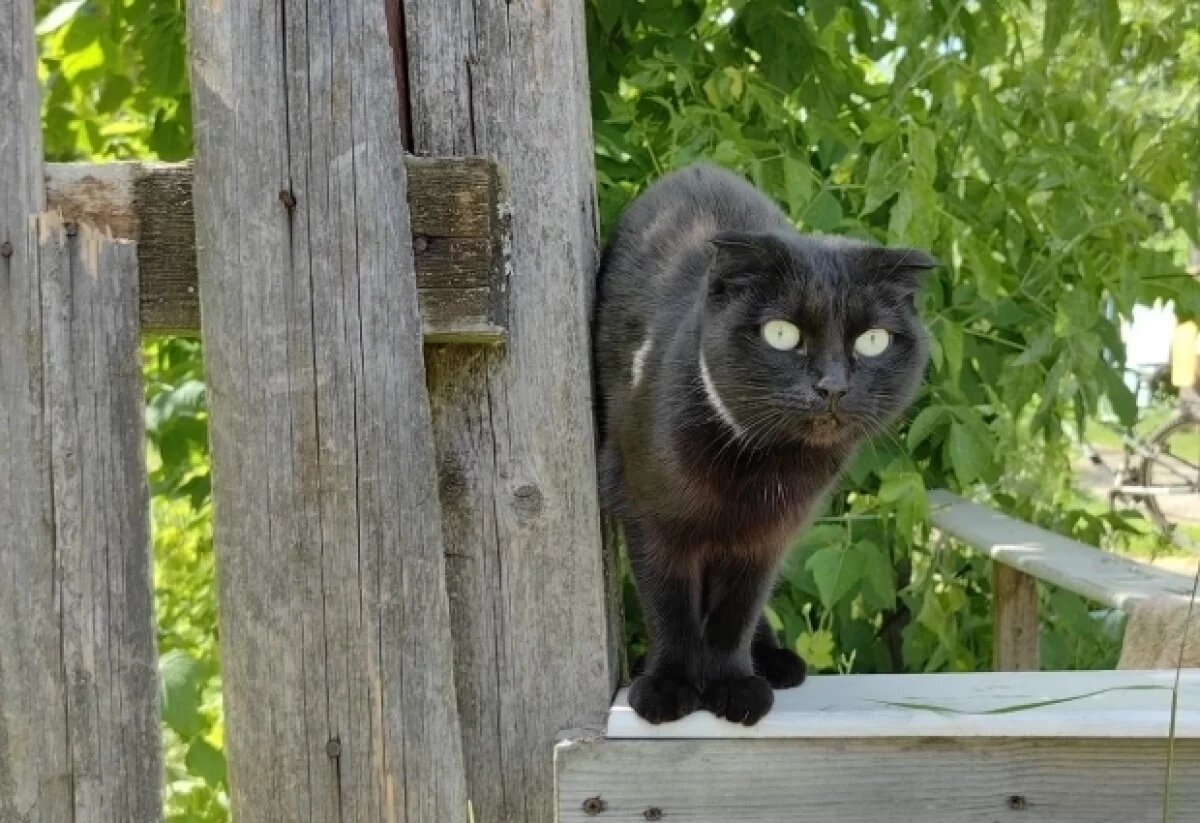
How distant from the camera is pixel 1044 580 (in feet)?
11.1

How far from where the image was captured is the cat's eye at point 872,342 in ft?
7.35

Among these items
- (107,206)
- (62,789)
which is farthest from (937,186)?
(62,789)

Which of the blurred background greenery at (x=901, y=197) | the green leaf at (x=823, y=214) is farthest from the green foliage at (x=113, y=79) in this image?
the green leaf at (x=823, y=214)

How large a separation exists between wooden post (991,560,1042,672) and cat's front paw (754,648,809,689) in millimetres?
1315

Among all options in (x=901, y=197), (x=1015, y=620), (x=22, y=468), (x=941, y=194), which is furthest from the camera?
(x=1015, y=620)

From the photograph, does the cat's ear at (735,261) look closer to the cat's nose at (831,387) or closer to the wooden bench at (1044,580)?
the cat's nose at (831,387)

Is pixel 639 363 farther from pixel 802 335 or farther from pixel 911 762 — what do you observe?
pixel 911 762

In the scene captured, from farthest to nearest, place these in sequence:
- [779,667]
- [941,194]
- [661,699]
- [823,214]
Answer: [941,194] → [823,214] → [779,667] → [661,699]

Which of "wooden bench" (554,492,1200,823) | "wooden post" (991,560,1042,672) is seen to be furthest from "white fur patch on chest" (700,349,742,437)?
"wooden post" (991,560,1042,672)

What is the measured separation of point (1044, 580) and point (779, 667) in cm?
105

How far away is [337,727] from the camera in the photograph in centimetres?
181

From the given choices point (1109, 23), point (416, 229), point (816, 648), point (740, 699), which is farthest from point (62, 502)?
point (1109, 23)

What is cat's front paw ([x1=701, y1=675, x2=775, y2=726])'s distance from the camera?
1.97 metres

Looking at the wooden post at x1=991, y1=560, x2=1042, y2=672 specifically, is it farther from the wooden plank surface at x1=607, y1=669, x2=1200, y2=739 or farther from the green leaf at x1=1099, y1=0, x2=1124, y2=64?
the wooden plank surface at x1=607, y1=669, x2=1200, y2=739
